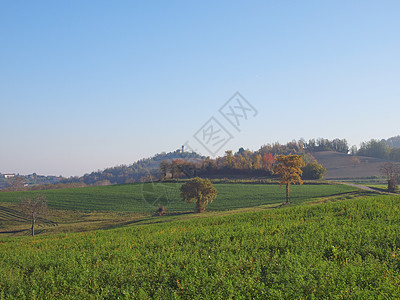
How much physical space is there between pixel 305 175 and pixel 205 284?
3350 inches

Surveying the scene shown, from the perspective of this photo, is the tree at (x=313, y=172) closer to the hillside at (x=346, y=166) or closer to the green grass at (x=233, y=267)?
the hillside at (x=346, y=166)

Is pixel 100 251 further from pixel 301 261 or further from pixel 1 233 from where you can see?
pixel 1 233

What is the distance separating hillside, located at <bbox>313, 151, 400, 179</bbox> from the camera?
11493cm

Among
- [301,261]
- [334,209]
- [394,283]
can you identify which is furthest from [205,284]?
[334,209]

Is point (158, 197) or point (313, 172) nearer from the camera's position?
point (158, 197)

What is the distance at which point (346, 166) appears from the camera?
133875 millimetres

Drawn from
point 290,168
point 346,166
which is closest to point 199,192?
point 290,168

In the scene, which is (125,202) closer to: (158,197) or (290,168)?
(158,197)

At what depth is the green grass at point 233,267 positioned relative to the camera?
7891mm

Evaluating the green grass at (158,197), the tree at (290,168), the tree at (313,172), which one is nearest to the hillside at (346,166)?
the tree at (313,172)

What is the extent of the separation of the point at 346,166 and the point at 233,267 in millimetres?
139789

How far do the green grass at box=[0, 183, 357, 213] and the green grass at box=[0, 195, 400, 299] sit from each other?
123ft

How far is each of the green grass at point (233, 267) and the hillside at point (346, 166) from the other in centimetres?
10913

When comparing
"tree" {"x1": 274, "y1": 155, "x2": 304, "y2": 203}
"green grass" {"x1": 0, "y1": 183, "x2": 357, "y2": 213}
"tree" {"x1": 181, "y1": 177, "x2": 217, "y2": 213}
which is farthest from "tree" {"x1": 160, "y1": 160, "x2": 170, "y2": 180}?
"tree" {"x1": 274, "y1": 155, "x2": 304, "y2": 203}
